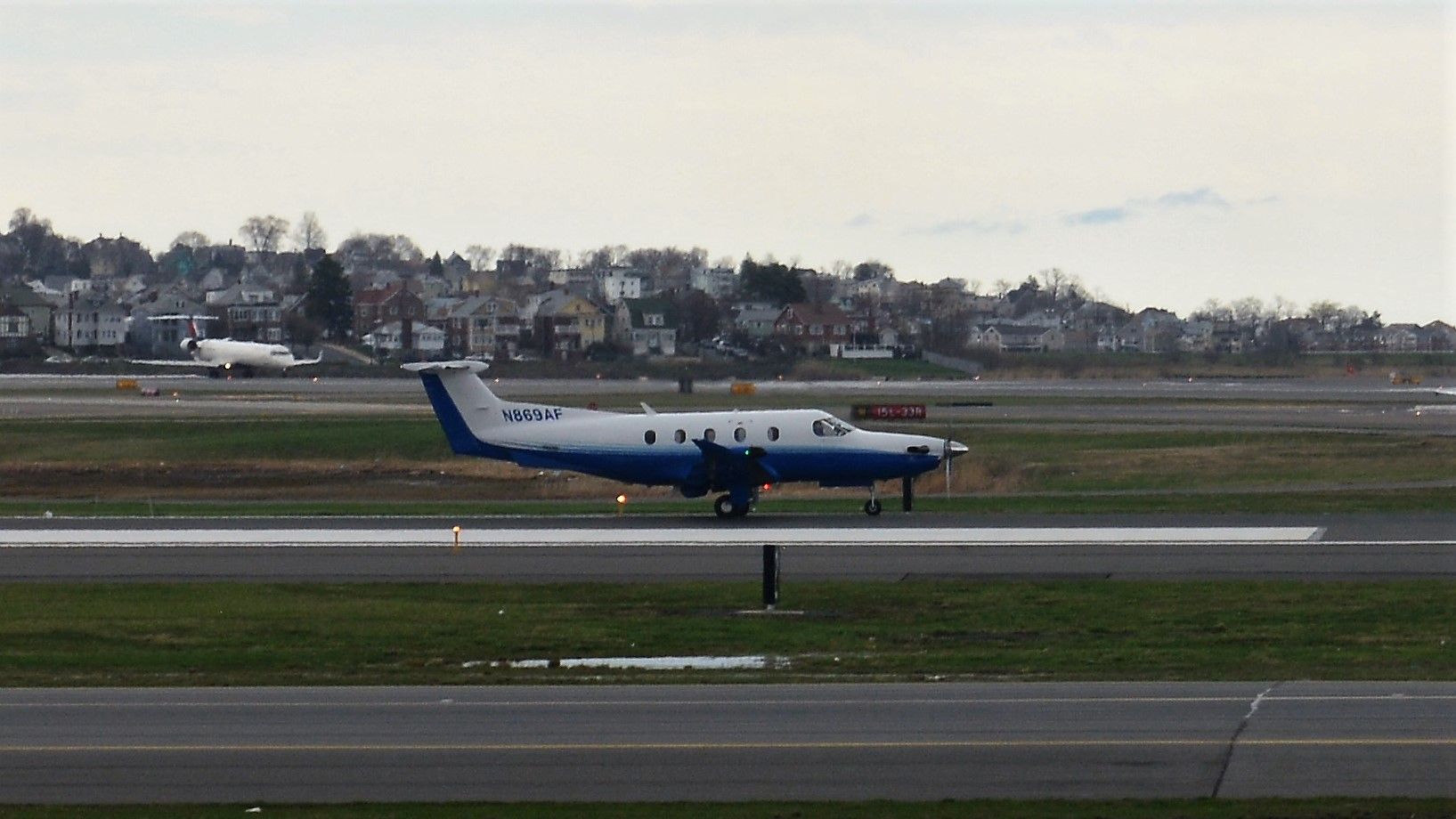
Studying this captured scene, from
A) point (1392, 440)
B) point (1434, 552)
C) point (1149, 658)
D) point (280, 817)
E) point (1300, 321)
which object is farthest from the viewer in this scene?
point (1300, 321)

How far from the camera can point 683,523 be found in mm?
35281

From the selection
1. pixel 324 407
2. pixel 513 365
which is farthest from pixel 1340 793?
pixel 513 365

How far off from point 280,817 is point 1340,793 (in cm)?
810

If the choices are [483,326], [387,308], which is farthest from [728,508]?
[387,308]

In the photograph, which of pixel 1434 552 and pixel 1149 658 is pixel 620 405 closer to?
pixel 1434 552

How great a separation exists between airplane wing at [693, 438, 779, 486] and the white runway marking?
170 cm

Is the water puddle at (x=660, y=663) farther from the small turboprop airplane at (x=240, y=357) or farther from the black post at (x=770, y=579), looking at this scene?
the small turboprop airplane at (x=240, y=357)

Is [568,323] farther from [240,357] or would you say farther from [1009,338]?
[240,357]

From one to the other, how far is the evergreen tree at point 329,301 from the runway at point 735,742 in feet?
426

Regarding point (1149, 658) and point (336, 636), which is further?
point (336, 636)

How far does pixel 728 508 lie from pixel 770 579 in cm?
1147

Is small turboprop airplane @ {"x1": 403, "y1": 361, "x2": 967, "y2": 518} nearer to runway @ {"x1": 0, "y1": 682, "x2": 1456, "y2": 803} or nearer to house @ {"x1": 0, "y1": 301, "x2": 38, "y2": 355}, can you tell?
runway @ {"x1": 0, "y1": 682, "x2": 1456, "y2": 803}

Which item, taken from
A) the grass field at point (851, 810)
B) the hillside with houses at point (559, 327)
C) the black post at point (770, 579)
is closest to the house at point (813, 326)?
the hillside with houses at point (559, 327)

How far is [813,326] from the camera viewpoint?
152500 millimetres
